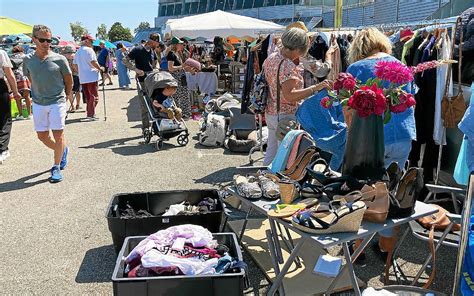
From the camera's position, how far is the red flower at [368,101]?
8.20 feet

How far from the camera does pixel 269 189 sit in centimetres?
292

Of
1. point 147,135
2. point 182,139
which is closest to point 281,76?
point 182,139

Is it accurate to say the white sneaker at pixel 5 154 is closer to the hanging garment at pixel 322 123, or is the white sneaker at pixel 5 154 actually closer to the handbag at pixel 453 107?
Result: the hanging garment at pixel 322 123

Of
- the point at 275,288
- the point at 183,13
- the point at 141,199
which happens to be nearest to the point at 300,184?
the point at 275,288

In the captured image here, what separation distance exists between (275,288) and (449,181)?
285cm

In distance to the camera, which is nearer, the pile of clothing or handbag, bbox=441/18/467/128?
the pile of clothing

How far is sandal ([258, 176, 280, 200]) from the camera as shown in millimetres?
2887

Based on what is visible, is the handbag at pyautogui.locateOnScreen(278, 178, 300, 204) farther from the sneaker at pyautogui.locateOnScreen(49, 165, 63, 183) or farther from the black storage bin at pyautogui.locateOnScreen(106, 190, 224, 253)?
the sneaker at pyautogui.locateOnScreen(49, 165, 63, 183)

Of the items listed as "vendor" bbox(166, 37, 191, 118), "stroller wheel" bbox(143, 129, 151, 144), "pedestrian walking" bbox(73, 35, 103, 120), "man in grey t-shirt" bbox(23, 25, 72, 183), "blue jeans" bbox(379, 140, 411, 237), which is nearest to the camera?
"blue jeans" bbox(379, 140, 411, 237)

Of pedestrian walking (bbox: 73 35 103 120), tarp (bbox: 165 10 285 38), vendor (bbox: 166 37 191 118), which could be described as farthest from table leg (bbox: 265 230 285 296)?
tarp (bbox: 165 10 285 38)

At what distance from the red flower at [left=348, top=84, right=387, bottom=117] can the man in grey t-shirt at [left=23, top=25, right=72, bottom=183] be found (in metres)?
4.39

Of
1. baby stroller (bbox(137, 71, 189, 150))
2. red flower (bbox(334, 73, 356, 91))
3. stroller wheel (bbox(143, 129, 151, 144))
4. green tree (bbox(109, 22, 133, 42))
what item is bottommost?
stroller wheel (bbox(143, 129, 151, 144))

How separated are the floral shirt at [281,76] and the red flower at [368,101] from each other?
5.23 feet

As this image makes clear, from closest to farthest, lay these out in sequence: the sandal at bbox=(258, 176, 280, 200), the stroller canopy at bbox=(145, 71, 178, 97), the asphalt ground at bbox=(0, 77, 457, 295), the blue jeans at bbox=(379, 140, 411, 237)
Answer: the sandal at bbox=(258, 176, 280, 200) < the blue jeans at bbox=(379, 140, 411, 237) < the asphalt ground at bbox=(0, 77, 457, 295) < the stroller canopy at bbox=(145, 71, 178, 97)
